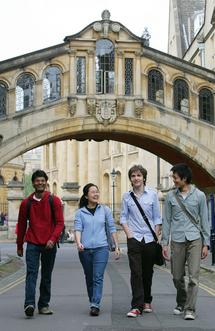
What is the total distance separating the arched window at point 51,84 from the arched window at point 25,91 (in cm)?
48

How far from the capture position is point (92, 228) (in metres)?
9.52

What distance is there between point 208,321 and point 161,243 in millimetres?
1182

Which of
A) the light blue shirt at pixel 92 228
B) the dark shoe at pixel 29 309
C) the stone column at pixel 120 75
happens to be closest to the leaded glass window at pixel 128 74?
the stone column at pixel 120 75

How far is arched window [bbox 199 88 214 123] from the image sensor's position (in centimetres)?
2652

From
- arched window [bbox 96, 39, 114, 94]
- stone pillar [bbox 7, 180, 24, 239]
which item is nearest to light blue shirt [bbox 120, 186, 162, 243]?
arched window [bbox 96, 39, 114, 94]

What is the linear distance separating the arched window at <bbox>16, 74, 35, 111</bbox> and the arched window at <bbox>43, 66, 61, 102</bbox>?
477mm

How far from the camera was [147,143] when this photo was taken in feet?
92.4

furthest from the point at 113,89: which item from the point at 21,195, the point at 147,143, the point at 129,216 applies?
the point at 21,195

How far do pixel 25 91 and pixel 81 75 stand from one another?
7.00 feet

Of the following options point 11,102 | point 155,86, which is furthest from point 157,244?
point 155,86

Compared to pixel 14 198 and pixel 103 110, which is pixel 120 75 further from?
pixel 14 198

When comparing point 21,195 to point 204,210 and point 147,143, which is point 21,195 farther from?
point 204,210

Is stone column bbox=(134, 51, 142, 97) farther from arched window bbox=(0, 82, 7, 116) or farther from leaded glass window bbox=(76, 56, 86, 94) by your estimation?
arched window bbox=(0, 82, 7, 116)

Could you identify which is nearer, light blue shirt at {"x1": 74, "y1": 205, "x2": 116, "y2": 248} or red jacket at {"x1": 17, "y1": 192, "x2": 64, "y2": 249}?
red jacket at {"x1": 17, "y1": 192, "x2": 64, "y2": 249}
